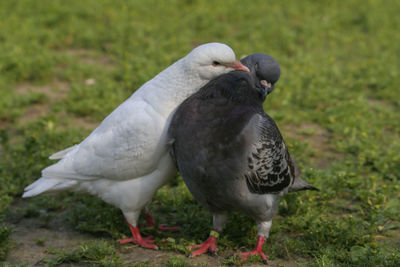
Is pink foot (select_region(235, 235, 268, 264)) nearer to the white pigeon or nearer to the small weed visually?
the white pigeon

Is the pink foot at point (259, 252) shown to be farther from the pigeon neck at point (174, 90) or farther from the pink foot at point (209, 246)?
the pigeon neck at point (174, 90)

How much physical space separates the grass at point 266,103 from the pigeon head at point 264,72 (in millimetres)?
1074

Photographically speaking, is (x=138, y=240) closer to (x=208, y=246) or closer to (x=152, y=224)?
(x=152, y=224)

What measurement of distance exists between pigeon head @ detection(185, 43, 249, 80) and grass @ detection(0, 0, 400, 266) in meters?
1.27

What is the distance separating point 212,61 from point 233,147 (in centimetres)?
64

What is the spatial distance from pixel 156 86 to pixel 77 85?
297cm

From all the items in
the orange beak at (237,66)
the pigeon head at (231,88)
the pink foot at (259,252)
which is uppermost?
the orange beak at (237,66)

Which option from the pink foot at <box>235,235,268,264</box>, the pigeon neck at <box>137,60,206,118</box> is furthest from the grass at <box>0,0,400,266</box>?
the pigeon neck at <box>137,60,206,118</box>

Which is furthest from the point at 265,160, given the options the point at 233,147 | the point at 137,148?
the point at 137,148

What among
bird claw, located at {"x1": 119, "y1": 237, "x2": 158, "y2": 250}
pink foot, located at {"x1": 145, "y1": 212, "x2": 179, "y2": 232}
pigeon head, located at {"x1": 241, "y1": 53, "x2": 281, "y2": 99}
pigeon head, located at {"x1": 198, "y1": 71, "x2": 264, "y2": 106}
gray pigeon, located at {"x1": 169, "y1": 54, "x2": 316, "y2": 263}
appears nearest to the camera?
gray pigeon, located at {"x1": 169, "y1": 54, "x2": 316, "y2": 263}

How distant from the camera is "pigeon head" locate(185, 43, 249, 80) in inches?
136

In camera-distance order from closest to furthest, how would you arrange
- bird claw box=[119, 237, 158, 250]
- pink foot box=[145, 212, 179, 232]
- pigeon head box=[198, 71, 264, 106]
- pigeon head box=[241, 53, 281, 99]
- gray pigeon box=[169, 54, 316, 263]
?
gray pigeon box=[169, 54, 316, 263] → pigeon head box=[198, 71, 264, 106] → pigeon head box=[241, 53, 281, 99] → bird claw box=[119, 237, 158, 250] → pink foot box=[145, 212, 179, 232]

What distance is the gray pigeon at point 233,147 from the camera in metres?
3.38

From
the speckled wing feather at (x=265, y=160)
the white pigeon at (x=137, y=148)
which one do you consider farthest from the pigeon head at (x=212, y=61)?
the speckled wing feather at (x=265, y=160)
